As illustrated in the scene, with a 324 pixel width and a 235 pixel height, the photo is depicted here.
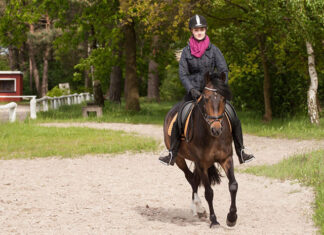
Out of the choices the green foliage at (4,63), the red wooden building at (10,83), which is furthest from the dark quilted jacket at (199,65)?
the green foliage at (4,63)

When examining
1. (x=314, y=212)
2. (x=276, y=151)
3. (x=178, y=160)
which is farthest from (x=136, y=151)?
(x=314, y=212)

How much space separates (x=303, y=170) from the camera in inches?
432

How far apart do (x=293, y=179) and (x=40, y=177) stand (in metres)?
5.31

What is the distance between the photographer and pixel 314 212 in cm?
797

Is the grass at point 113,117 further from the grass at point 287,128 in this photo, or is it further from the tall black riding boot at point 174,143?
the tall black riding boot at point 174,143

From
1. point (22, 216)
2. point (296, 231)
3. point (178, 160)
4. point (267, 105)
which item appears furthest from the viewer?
point (267, 105)

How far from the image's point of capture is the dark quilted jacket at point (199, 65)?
7562 mm

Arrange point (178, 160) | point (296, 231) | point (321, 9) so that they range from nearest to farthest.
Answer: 1. point (296, 231)
2. point (178, 160)
3. point (321, 9)

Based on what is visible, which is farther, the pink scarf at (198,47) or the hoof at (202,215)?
the hoof at (202,215)

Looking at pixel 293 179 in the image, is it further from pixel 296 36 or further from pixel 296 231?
pixel 296 36

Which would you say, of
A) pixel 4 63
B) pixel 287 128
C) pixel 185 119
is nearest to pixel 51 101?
pixel 287 128

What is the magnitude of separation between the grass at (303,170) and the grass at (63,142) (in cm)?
451

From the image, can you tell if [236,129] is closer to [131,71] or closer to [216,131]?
[216,131]

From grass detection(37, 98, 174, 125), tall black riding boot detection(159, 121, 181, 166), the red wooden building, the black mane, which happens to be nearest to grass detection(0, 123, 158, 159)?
grass detection(37, 98, 174, 125)
